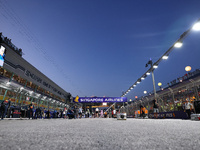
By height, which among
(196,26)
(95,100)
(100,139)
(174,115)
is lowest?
(174,115)

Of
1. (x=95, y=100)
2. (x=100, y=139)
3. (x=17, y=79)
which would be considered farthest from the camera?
(x=95, y=100)

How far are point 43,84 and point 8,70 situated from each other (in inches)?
426

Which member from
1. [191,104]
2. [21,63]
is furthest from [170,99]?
[21,63]

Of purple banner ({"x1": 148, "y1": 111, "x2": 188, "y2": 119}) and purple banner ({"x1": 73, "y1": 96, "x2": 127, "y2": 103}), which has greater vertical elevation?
purple banner ({"x1": 73, "y1": 96, "x2": 127, "y2": 103})

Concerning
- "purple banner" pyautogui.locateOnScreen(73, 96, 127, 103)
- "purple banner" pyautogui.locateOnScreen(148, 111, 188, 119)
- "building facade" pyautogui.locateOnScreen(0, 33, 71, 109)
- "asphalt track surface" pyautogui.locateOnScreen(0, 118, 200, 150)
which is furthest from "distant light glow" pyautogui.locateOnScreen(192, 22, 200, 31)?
"purple banner" pyautogui.locateOnScreen(73, 96, 127, 103)

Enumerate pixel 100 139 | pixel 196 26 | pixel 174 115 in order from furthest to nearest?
pixel 174 115, pixel 196 26, pixel 100 139

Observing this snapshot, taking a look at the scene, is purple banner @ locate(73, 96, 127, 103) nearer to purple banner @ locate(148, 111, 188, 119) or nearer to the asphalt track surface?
purple banner @ locate(148, 111, 188, 119)

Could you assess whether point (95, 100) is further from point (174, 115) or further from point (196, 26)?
point (196, 26)

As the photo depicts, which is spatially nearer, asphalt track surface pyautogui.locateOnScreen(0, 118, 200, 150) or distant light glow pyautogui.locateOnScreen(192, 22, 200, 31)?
asphalt track surface pyautogui.locateOnScreen(0, 118, 200, 150)

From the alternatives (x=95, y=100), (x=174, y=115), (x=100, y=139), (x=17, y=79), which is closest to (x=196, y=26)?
(x=174, y=115)

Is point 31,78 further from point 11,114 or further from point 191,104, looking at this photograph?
point 191,104

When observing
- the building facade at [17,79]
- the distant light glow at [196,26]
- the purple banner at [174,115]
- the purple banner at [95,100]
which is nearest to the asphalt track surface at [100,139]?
the distant light glow at [196,26]

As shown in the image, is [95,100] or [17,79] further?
[95,100]

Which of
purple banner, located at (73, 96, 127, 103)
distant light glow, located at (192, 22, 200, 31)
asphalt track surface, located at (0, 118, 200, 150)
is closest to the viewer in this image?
asphalt track surface, located at (0, 118, 200, 150)
